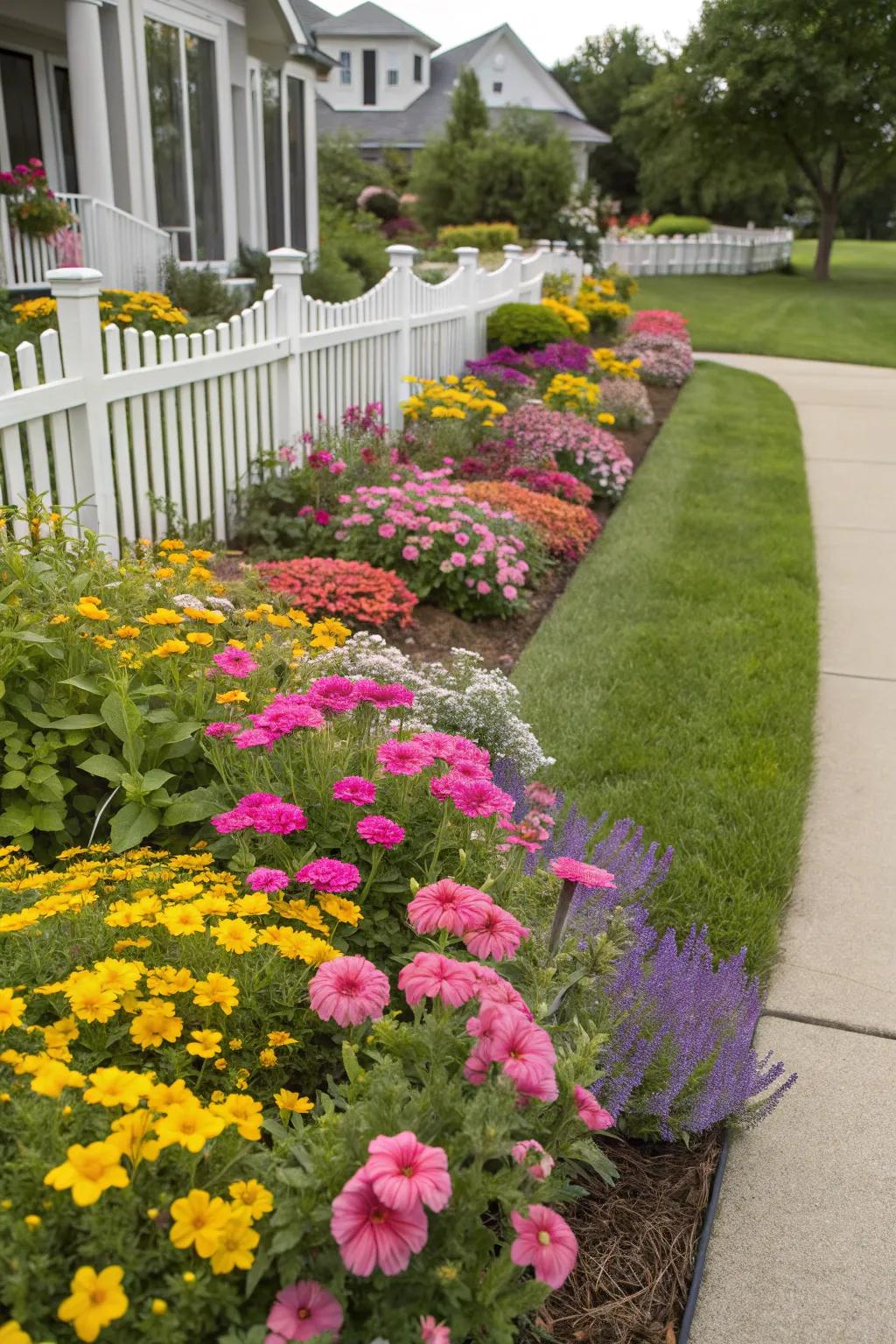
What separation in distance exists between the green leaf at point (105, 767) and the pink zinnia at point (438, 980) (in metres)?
1.22

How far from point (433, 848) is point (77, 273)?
296cm

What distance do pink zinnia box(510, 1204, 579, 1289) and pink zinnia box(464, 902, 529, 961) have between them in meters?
0.41

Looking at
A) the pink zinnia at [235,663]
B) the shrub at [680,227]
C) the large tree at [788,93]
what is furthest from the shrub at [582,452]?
the shrub at [680,227]

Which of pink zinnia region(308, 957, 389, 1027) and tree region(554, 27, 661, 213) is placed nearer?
pink zinnia region(308, 957, 389, 1027)

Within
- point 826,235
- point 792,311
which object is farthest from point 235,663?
point 826,235

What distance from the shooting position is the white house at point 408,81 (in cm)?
3975

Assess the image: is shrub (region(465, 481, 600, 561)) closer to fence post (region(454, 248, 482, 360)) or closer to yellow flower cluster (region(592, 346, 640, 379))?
fence post (region(454, 248, 482, 360))

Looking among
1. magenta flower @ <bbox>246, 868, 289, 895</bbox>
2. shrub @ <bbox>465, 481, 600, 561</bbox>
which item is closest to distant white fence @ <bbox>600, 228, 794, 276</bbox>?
shrub @ <bbox>465, 481, 600, 561</bbox>

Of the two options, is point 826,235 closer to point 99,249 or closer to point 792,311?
point 792,311

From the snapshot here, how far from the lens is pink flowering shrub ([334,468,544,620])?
538 cm

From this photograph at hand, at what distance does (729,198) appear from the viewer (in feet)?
154

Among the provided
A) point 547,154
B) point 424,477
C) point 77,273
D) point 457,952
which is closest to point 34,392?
point 77,273

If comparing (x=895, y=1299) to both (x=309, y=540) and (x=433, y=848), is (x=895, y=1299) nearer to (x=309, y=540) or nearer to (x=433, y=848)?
(x=433, y=848)

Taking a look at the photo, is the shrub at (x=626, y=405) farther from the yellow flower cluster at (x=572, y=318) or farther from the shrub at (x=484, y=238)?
the shrub at (x=484, y=238)
